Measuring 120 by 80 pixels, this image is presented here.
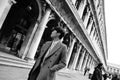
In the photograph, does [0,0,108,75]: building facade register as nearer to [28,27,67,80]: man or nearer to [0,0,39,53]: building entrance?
[0,0,39,53]: building entrance

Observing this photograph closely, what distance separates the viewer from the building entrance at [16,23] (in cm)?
1207

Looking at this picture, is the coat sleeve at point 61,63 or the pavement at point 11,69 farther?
the pavement at point 11,69

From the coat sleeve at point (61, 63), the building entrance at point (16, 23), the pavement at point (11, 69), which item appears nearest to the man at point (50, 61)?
the coat sleeve at point (61, 63)

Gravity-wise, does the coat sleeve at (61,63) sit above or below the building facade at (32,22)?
below

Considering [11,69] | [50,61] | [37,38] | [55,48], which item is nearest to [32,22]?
[37,38]

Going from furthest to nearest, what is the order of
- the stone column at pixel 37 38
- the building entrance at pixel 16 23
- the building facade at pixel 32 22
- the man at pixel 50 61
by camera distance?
the building entrance at pixel 16 23 < the building facade at pixel 32 22 < the stone column at pixel 37 38 < the man at pixel 50 61

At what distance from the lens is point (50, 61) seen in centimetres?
221

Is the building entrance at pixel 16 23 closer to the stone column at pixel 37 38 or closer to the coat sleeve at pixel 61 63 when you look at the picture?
the stone column at pixel 37 38

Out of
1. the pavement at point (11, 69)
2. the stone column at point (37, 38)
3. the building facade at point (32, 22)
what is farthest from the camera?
the building facade at point (32, 22)

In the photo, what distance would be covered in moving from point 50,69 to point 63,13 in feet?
34.5

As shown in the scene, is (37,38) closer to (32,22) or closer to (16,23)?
(32,22)

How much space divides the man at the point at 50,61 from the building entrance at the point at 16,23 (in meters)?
9.15

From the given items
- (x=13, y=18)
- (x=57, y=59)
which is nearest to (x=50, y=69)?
(x=57, y=59)

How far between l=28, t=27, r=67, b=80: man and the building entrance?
9146 mm
